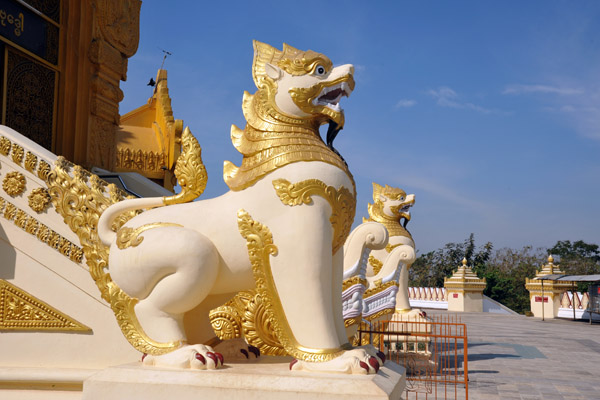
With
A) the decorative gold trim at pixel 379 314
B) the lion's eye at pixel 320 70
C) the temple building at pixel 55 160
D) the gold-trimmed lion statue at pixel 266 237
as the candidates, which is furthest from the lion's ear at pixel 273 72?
the decorative gold trim at pixel 379 314

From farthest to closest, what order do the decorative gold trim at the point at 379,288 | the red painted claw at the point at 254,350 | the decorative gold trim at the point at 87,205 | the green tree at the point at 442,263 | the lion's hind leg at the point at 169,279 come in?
the green tree at the point at 442,263 → the decorative gold trim at the point at 379,288 → the decorative gold trim at the point at 87,205 → the red painted claw at the point at 254,350 → the lion's hind leg at the point at 169,279

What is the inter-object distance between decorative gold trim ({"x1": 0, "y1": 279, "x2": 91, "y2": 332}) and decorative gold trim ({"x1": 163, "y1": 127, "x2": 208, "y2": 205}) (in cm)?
175

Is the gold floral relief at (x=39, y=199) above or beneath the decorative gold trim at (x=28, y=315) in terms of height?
above

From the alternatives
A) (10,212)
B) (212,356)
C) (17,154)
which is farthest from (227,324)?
(17,154)

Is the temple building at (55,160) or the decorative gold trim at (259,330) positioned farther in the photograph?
the temple building at (55,160)

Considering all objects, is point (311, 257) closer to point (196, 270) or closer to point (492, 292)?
point (196, 270)

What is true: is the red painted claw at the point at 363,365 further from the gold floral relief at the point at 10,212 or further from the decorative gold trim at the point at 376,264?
the decorative gold trim at the point at 376,264

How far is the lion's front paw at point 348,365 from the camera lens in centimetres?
322

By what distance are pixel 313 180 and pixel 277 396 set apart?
1.23 metres

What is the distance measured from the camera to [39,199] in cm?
477

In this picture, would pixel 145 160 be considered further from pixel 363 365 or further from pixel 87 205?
pixel 363 365

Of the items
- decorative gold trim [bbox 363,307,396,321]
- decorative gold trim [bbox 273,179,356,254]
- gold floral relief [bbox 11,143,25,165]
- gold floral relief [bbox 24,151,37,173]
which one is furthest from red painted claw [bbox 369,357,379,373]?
decorative gold trim [bbox 363,307,396,321]

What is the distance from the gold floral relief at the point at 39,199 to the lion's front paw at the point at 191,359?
2.01m

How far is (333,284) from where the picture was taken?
11.9 ft
